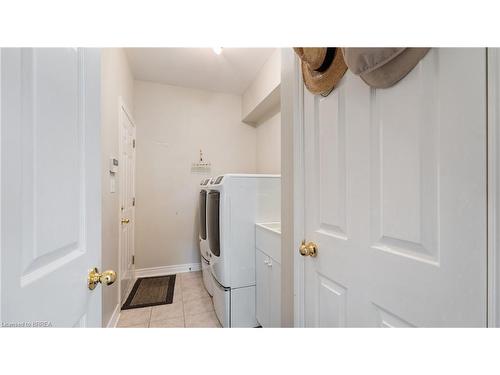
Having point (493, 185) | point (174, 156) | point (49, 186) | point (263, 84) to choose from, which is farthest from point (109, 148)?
point (493, 185)

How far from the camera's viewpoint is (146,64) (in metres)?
2.30

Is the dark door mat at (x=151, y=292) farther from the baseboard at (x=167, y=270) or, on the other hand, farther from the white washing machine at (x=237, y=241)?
the white washing machine at (x=237, y=241)

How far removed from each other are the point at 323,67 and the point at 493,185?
63 centimetres

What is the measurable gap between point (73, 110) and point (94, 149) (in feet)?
0.42

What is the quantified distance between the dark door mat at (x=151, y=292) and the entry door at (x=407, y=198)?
1.92m

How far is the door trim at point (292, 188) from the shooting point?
94cm

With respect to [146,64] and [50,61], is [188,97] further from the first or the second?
[50,61]

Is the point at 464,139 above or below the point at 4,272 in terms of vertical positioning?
→ above

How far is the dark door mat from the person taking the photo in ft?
6.79

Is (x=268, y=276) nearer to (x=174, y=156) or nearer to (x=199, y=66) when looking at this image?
(x=174, y=156)

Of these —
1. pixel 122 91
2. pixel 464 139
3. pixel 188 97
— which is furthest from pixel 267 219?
pixel 188 97

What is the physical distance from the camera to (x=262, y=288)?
5.23 feet
